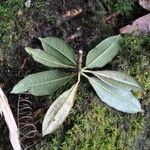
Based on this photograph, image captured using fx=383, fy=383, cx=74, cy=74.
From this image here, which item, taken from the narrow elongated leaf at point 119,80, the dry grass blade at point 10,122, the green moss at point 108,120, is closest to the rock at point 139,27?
the green moss at point 108,120

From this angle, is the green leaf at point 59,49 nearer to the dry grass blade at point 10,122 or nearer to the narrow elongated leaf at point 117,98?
Answer: the narrow elongated leaf at point 117,98

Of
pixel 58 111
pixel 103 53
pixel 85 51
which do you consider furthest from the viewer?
pixel 85 51

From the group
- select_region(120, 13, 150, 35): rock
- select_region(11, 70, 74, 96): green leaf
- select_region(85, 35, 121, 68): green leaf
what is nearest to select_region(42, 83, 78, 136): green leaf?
select_region(11, 70, 74, 96): green leaf

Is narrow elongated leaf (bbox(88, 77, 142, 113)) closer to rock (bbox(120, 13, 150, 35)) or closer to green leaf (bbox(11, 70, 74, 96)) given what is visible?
green leaf (bbox(11, 70, 74, 96))

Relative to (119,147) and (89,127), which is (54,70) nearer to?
(89,127)

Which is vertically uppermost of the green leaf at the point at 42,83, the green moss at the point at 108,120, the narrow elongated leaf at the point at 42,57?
the narrow elongated leaf at the point at 42,57

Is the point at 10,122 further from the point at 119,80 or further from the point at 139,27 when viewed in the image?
the point at 139,27

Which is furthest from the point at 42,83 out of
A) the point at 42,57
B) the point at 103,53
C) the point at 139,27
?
the point at 139,27
